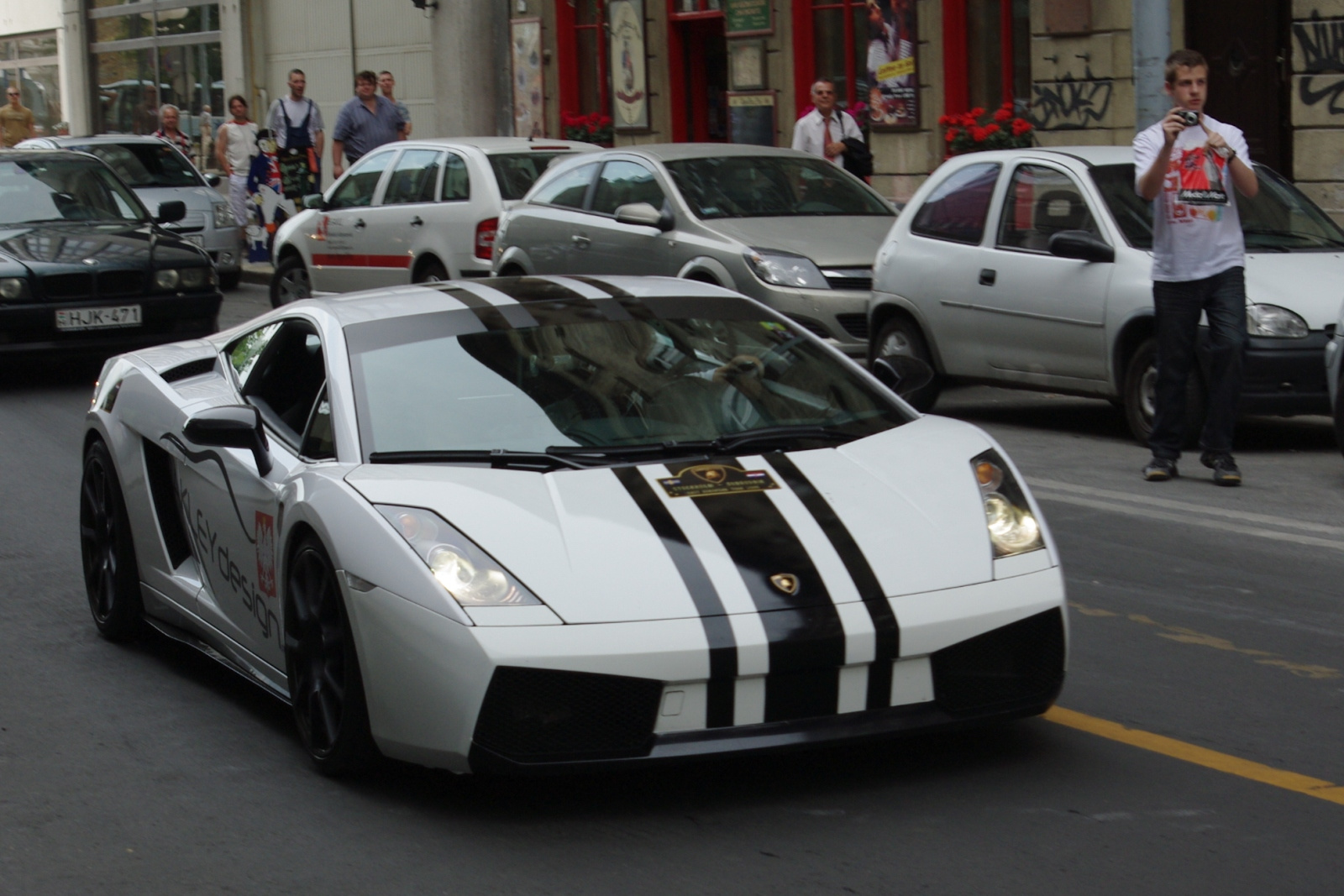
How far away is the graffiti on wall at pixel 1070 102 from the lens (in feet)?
60.2

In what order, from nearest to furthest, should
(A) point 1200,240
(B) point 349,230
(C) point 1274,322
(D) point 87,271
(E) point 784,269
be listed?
(A) point 1200,240 < (C) point 1274,322 < (E) point 784,269 < (D) point 87,271 < (B) point 349,230

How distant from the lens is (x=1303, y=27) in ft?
54.0

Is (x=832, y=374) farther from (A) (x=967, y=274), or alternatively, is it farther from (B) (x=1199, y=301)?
(A) (x=967, y=274)

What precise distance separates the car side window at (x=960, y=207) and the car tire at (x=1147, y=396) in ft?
4.65

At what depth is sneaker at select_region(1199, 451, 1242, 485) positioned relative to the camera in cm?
930

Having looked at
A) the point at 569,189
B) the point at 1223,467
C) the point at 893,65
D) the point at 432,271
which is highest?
the point at 893,65

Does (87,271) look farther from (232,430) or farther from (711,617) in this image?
(711,617)

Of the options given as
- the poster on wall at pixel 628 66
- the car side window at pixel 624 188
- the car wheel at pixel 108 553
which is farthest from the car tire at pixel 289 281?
the car wheel at pixel 108 553

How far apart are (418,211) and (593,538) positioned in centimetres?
1189

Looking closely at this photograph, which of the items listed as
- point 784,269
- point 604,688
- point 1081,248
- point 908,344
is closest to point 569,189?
point 784,269

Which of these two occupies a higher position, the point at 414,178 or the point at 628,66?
the point at 628,66

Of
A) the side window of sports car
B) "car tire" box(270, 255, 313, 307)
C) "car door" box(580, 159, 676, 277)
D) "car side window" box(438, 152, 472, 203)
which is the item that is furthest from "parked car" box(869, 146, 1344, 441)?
"car tire" box(270, 255, 313, 307)

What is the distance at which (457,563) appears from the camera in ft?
15.2

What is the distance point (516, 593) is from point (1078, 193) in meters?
7.08
